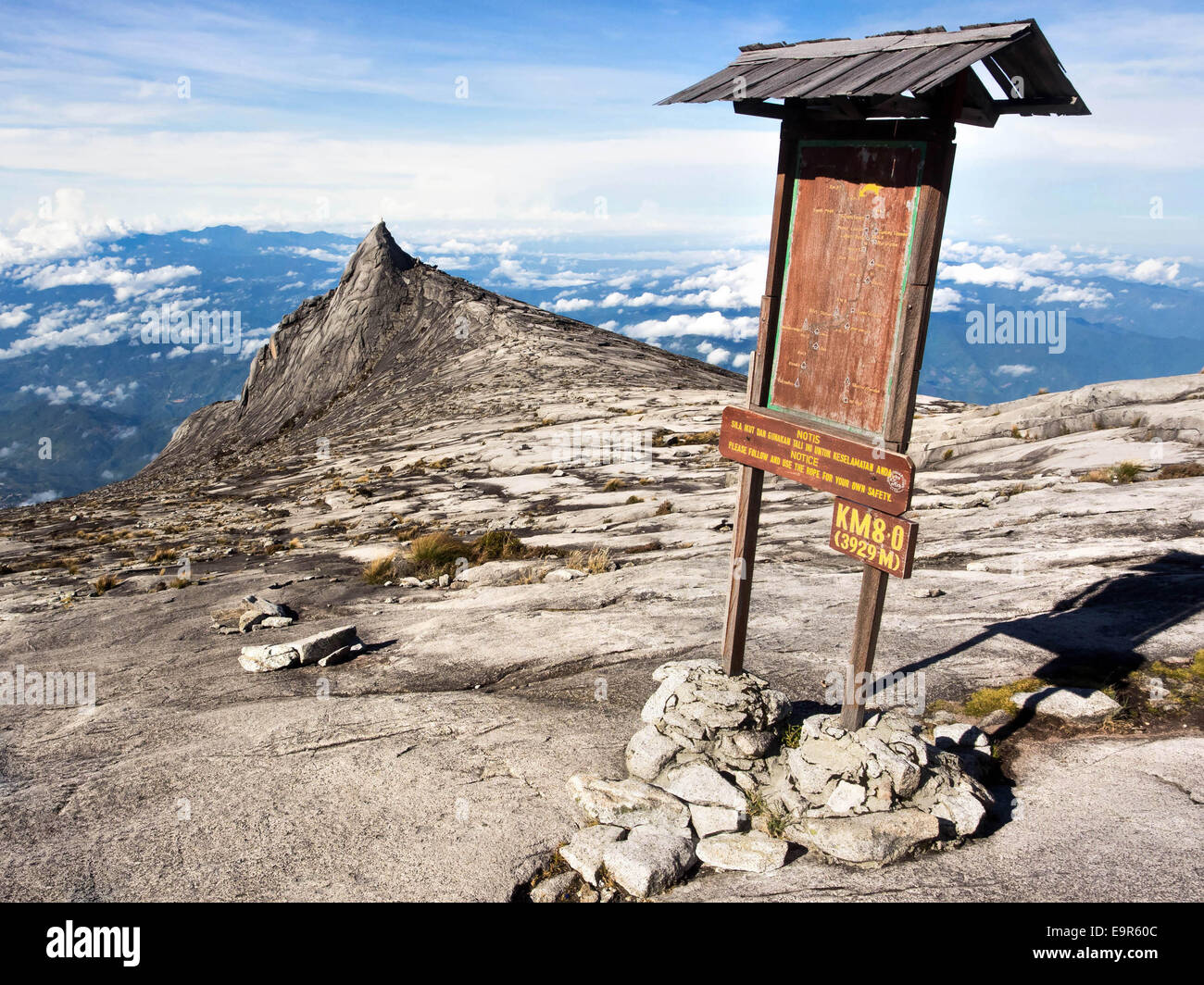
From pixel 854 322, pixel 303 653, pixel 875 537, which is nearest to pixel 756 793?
pixel 875 537

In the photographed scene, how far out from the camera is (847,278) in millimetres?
8172

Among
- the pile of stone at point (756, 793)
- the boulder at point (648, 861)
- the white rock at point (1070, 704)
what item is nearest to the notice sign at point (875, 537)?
the pile of stone at point (756, 793)

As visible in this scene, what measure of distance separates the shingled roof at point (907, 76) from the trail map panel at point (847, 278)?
0.52 metres

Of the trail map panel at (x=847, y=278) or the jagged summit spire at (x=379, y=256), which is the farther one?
the jagged summit spire at (x=379, y=256)

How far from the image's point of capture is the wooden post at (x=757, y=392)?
866 centimetres

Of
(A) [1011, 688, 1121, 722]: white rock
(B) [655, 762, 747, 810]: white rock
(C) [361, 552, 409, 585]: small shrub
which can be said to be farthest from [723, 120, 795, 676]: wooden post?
(C) [361, 552, 409, 585]: small shrub

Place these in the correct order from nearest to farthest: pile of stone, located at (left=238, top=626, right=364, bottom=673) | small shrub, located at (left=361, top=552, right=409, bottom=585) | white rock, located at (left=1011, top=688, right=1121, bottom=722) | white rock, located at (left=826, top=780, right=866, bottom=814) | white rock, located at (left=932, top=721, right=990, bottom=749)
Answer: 1. white rock, located at (left=826, top=780, right=866, bottom=814)
2. white rock, located at (left=932, top=721, right=990, bottom=749)
3. white rock, located at (left=1011, top=688, right=1121, bottom=722)
4. pile of stone, located at (left=238, top=626, right=364, bottom=673)
5. small shrub, located at (left=361, top=552, right=409, bottom=585)

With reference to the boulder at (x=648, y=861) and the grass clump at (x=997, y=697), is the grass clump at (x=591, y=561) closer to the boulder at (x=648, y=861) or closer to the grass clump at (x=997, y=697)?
the grass clump at (x=997, y=697)

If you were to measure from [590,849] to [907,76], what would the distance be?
25.7 feet

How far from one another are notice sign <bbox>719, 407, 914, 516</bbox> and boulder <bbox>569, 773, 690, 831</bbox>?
3.81 m

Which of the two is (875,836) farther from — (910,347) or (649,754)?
(910,347)

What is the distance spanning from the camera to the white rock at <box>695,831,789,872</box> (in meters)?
7.06

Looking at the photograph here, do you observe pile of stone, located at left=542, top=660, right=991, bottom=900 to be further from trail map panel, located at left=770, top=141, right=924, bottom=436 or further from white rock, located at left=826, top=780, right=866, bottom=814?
trail map panel, located at left=770, top=141, right=924, bottom=436
